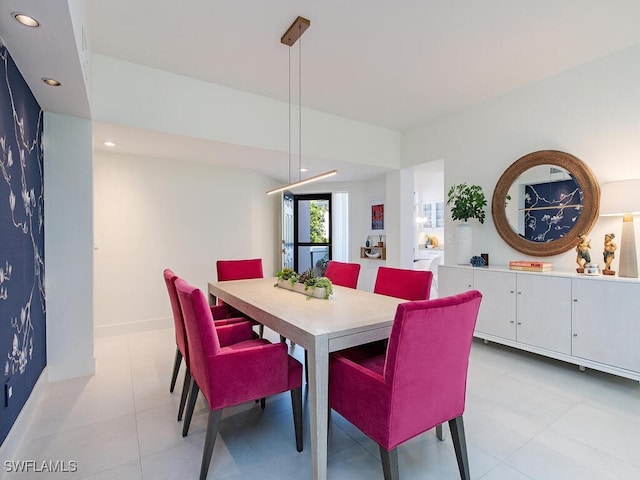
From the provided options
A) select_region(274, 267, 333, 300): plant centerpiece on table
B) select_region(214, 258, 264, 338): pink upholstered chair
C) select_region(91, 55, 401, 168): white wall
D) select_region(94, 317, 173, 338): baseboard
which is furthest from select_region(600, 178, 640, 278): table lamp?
select_region(94, 317, 173, 338): baseboard

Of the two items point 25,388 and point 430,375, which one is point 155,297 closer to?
point 25,388

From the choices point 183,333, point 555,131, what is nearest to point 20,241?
point 183,333

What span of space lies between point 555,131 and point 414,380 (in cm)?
312

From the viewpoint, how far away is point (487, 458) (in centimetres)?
173

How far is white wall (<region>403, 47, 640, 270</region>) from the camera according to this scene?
9.10ft

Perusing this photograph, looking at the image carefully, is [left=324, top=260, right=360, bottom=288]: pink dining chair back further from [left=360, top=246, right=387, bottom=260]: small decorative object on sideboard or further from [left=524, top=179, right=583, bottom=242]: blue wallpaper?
[left=360, top=246, right=387, bottom=260]: small decorative object on sideboard

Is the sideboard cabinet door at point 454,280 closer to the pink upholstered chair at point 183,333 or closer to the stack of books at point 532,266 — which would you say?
the stack of books at point 532,266

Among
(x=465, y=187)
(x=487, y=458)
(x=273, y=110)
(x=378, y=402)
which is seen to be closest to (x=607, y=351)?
(x=487, y=458)

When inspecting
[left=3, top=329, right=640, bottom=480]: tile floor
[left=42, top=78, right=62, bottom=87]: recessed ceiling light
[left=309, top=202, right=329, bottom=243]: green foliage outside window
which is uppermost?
[left=42, top=78, right=62, bottom=87]: recessed ceiling light

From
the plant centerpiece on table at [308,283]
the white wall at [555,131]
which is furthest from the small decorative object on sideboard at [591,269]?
the plant centerpiece on table at [308,283]

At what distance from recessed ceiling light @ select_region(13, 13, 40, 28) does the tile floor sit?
220cm

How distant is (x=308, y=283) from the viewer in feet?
8.23

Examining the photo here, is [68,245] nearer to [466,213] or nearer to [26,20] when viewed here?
[26,20]

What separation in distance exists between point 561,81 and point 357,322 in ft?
10.6
